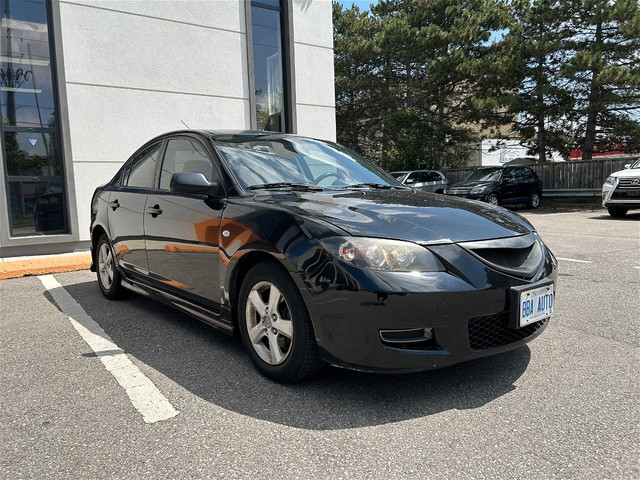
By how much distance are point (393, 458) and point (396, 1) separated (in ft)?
99.5

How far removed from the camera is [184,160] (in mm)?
4043

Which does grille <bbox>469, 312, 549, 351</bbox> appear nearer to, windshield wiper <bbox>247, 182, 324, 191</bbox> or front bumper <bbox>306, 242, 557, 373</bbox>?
front bumper <bbox>306, 242, 557, 373</bbox>

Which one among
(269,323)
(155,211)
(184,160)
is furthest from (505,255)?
(155,211)

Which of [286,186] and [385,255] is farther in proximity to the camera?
[286,186]

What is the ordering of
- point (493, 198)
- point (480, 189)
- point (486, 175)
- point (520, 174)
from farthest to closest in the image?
point (520, 174) < point (486, 175) < point (493, 198) < point (480, 189)

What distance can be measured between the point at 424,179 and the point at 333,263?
1852 centimetres

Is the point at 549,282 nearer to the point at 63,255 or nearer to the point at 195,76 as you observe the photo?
the point at 63,255

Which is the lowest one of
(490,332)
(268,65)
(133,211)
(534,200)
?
(534,200)

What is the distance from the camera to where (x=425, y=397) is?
2.73 metres

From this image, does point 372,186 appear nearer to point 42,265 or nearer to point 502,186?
point 42,265

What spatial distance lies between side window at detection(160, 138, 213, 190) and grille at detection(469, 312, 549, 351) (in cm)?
204

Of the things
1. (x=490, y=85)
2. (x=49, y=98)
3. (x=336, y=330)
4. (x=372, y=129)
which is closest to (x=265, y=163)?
(x=336, y=330)

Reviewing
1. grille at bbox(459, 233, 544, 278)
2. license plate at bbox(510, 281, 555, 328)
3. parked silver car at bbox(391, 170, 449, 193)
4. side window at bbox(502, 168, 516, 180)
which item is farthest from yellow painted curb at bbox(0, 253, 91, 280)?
side window at bbox(502, 168, 516, 180)

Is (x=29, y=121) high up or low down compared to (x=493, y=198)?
up
